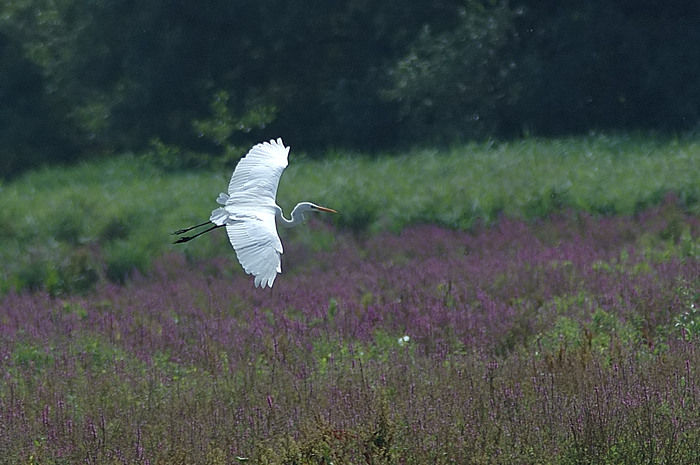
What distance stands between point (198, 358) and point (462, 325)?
5.77 feet

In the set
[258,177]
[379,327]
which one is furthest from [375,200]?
[258,177]

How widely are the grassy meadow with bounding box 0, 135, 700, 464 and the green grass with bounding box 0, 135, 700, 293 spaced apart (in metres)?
0.05

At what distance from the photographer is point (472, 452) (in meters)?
4.74

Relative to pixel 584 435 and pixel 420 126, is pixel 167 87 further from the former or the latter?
pixel 584 435

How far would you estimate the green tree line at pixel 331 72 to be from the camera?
22406 millimetres

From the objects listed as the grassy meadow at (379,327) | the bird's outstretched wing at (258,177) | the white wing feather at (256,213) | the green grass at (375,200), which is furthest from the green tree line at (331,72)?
the white wing feather at (256,213)

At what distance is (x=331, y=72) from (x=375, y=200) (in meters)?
13.3

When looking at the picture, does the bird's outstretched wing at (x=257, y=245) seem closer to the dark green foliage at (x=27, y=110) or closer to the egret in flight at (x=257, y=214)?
the egret in flight at (x=257, y=214)

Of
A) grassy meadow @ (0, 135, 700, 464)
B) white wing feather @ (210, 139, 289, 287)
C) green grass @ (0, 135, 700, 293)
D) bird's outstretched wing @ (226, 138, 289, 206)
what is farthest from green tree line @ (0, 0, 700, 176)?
white wing feather @ (210, 139, 289, 287)

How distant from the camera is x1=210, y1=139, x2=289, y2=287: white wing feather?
5.77 meters

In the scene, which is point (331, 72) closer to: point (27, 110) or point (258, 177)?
point (27, 110)

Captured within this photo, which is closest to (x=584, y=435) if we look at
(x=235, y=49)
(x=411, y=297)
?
(x=411, y=297)

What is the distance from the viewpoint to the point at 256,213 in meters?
6.52

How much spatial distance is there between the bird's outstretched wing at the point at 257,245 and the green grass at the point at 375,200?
17.0 feet
